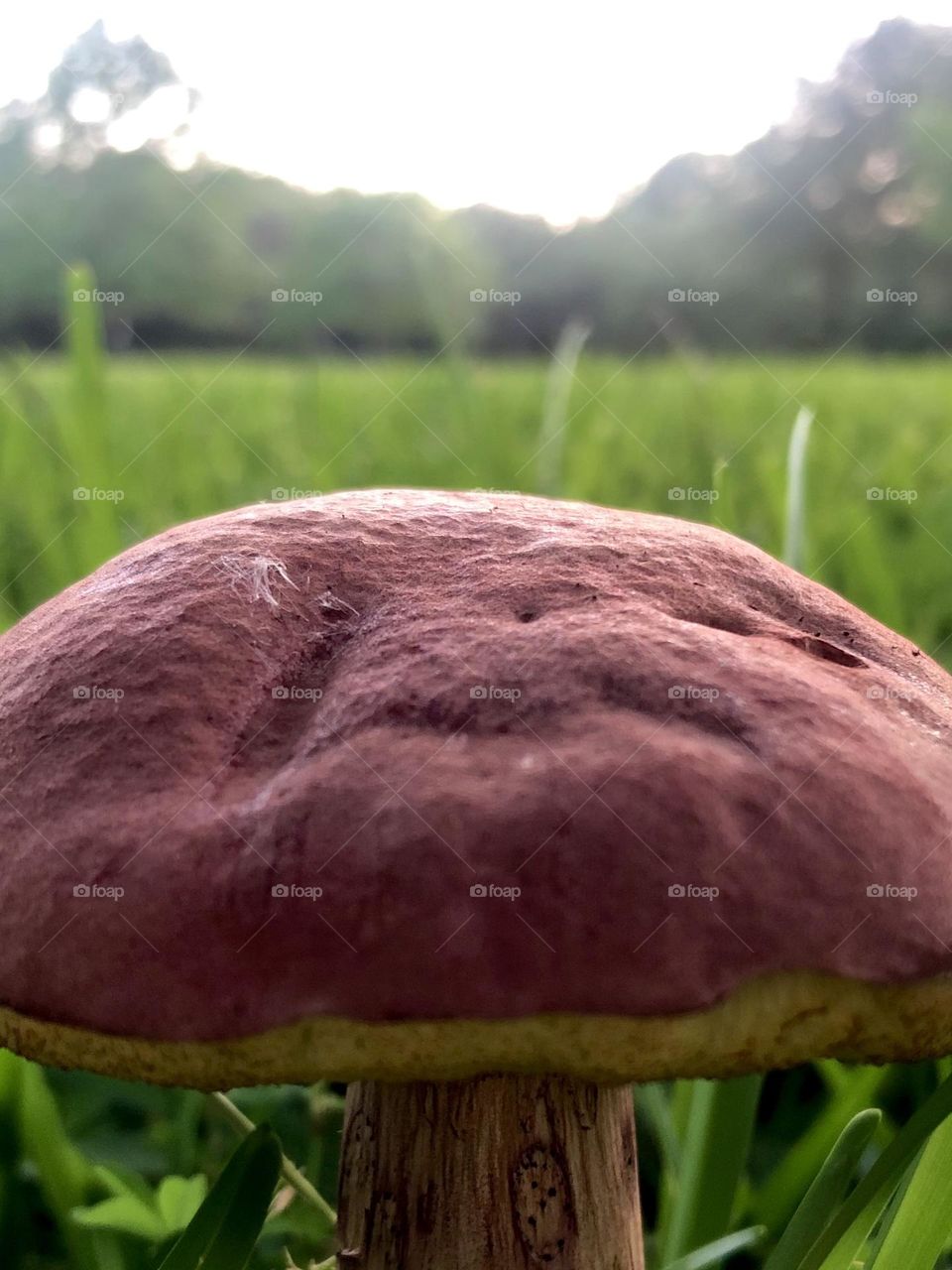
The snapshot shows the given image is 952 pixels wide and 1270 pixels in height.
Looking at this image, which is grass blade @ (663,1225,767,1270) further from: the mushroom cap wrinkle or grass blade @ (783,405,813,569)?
grass blade @ (783,405,813,569)

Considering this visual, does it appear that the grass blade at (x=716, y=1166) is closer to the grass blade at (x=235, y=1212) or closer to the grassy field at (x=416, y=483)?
the grassy field at (x=416, y=483)

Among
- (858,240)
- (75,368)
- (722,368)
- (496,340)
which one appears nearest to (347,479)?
(75,368)

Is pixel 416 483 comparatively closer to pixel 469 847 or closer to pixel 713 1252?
pixel 713 1252

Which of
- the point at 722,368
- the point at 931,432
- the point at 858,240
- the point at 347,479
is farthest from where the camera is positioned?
the point at 858,240

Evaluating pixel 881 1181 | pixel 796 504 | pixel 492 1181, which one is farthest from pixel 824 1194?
pixel 796 504

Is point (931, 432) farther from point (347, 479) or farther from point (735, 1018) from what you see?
point (735, 1018)

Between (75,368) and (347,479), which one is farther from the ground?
(75,368)
